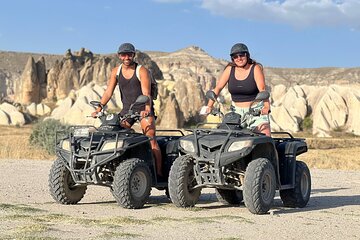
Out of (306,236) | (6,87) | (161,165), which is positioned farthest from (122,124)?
(6,87)

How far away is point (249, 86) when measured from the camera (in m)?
10.3

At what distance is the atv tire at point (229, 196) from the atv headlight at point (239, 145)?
1.91m

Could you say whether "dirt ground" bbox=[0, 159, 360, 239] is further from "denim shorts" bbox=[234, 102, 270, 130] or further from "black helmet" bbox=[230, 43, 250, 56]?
"black helmet" bbox=[230, 43, 250, 56]

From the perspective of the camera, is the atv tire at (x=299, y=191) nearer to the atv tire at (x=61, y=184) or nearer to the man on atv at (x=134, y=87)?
the man on atv at (x=134, y=87)

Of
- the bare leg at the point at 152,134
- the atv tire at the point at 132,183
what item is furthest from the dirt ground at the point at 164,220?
the bare leg at the point at 152,134

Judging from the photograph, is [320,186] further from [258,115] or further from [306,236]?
[306,236]

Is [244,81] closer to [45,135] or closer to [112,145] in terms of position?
[112,145]

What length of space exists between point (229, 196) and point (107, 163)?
232cm

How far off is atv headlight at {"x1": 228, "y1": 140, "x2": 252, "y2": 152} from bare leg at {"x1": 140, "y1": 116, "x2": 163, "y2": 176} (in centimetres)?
171

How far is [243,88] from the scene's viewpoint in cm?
1034

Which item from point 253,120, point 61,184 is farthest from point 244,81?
point 61,184

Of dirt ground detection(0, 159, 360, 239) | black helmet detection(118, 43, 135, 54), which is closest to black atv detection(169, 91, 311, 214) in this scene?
dirt ground detection(0, 159, 360, 239)

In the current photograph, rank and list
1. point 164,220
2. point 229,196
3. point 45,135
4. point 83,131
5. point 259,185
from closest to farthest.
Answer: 1. point 164,220
2. point 259,185
3. point 83,131
4. point 229,196
5. point 45,135

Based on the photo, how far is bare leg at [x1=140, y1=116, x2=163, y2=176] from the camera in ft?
34.9
